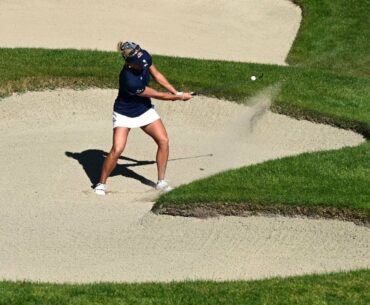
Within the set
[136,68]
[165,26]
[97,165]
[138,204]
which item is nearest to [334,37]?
[165,26]

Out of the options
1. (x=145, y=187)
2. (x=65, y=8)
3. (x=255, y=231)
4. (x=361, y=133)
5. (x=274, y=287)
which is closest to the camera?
(x=274, y=287)

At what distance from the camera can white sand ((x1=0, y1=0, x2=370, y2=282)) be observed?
1236 cm

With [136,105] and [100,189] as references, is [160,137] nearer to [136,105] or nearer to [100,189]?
[136,105]

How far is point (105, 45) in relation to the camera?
2523 centimetres

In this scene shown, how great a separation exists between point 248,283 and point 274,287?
14.7 inches

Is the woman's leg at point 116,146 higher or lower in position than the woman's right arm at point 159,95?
lower

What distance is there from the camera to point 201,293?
10.6 m

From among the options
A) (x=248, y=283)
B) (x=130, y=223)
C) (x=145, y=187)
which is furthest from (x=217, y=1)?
(x=248, y=283)

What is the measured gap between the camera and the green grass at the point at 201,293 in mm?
10281

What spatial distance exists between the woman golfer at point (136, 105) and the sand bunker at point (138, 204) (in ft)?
1.64

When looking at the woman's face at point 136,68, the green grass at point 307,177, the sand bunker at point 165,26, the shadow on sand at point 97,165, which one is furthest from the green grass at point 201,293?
the sand bunker at point 165,26

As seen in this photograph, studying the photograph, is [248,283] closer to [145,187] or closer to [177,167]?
[145,187]

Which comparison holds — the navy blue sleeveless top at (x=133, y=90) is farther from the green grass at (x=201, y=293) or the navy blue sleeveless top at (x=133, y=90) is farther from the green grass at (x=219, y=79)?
the green grass at (x=219, y=79)

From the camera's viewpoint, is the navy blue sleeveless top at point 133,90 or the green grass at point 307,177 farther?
the navy blue sleeveless top at point 133,90
